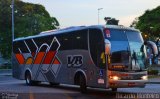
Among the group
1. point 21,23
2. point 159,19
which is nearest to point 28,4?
point 21,23

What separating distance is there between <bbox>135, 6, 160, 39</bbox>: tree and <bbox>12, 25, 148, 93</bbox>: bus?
55529 mm

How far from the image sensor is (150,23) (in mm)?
83812

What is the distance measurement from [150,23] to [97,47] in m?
64.0

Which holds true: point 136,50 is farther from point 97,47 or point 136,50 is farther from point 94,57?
point 94,57

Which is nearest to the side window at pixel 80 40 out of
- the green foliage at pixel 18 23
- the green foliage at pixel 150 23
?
the green foliage at pixel 18 23

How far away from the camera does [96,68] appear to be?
21297mm

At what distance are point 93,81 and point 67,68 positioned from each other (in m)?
3.25

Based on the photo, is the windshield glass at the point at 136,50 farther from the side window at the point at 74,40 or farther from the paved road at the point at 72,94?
the side window at the point at 74,40

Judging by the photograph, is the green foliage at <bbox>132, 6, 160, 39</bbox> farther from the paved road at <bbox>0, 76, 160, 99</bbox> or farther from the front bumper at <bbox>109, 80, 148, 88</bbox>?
the front bumper at <bbox>109, 80, 148, 88</bbox>

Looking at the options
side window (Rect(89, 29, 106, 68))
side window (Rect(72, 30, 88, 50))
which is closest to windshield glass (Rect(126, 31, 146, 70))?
side window (Rect(89, 29, 106, 68))

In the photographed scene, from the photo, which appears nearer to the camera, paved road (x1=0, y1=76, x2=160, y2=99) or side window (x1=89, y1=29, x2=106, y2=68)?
paved road (x1=0, y1=76, x2=160, y2=99)

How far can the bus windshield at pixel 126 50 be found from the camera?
20.3 m

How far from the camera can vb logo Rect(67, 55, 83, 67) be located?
2297cm

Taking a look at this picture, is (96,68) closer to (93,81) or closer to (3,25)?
(93,81)
